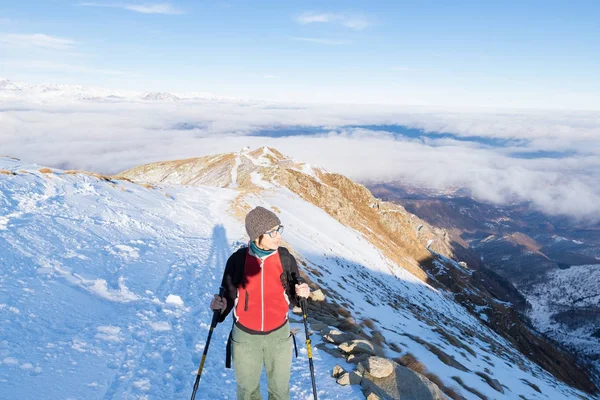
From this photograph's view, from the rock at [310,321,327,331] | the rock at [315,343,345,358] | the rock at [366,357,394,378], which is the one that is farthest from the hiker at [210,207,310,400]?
the rock at [310,321,327,331]

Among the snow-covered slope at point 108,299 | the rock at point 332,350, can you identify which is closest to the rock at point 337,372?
the snow-covered slope at point 108,299

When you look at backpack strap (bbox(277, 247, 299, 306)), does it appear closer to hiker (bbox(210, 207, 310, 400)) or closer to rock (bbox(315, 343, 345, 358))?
hiker (bbox(210, 207, 310, 400))

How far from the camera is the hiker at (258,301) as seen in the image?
17.2 feet

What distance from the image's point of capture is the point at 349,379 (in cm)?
916

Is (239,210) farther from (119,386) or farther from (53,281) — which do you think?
(119,386)

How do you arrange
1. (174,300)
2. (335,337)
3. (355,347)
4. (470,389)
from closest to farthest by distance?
(355,347) → (335,337) → (174,300) → (470,389)

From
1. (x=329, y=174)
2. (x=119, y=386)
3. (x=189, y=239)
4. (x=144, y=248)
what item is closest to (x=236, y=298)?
(x=119, y=386)

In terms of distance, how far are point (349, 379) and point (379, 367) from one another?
1.34 meters

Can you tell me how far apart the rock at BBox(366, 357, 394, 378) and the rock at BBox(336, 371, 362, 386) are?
0.78 m

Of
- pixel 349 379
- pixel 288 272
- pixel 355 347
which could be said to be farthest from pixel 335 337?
pixel 288 272

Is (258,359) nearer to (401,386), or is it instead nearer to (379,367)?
(379,367)

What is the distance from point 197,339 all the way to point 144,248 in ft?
31.9

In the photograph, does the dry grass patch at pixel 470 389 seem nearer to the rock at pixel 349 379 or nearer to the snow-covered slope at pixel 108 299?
the snow-covered slope at pixel 108 299

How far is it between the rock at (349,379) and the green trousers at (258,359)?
4.04 meters
